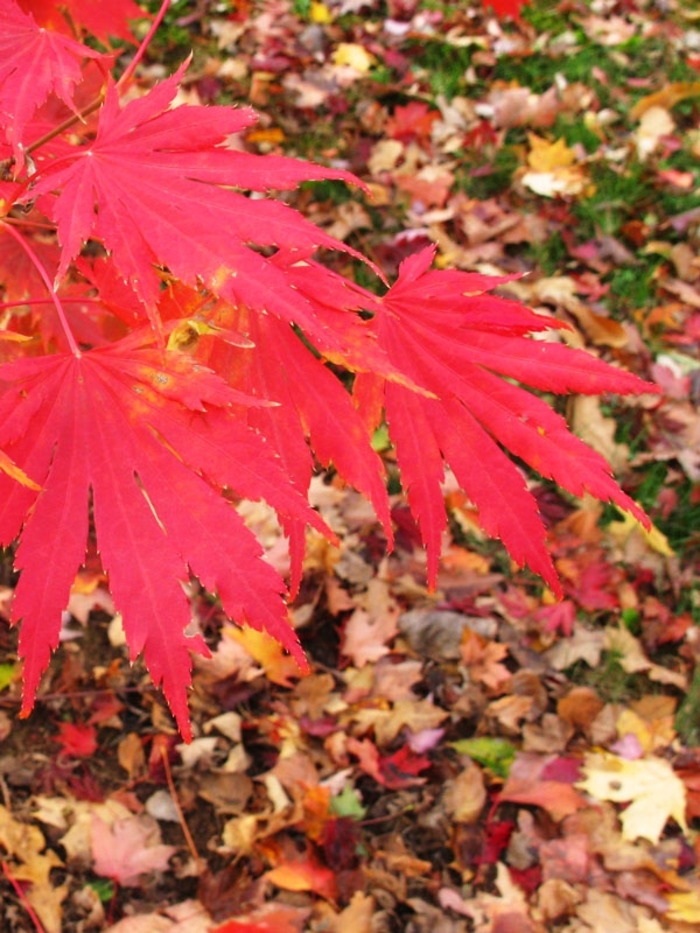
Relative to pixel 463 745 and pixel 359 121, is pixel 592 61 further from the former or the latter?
pixel 463 745

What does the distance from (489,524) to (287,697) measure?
4.11 feet

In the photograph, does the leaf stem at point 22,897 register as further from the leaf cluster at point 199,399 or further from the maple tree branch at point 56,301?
the maple tree branch at point 56,301

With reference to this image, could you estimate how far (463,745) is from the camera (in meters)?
2.00

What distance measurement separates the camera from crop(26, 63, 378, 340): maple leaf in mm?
766

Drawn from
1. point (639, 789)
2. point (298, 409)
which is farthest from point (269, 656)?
point (298, 409)

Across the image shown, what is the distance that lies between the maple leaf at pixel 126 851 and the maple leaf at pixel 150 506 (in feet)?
3.58

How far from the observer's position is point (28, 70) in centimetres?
84

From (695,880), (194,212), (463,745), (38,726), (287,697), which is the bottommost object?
(695,880)

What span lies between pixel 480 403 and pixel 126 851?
1333 mm

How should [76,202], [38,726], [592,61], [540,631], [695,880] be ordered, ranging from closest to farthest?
[76,202] < [695,880] < [38,726] < [540,631] < [592,61]

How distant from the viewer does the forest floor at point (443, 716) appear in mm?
1777

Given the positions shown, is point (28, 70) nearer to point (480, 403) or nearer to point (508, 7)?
point (480, 403)

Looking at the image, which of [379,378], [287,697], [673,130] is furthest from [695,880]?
[673,130]

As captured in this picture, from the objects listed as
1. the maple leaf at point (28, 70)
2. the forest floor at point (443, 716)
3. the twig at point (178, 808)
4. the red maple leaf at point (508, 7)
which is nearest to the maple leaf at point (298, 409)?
the maple leaf at point (28, 70)
